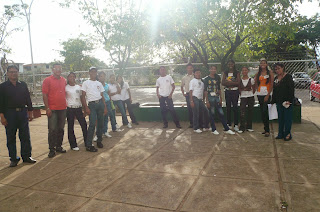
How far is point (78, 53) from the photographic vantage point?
1736 inches

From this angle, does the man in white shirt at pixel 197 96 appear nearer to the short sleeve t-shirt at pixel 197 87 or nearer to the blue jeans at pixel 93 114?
the short sleeve t-shirt at pixel 197 87

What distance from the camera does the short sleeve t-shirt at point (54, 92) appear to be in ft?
17.3

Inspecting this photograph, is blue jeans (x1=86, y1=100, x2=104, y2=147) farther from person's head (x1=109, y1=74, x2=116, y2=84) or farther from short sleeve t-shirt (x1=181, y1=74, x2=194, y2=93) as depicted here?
short sleeve t-shirt (x1=181, y1=74, x2=194, y2=93)

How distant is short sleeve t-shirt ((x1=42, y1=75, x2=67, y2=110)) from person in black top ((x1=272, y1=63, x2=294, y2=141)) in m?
4.75

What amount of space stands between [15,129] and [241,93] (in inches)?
207

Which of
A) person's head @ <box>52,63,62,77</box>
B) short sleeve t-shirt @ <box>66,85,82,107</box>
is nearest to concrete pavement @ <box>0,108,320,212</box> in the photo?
short sleeve t-shirt @ <box>66,85,82,107</box>

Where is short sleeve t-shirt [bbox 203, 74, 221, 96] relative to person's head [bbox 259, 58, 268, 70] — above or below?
below

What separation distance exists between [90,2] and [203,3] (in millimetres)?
5728

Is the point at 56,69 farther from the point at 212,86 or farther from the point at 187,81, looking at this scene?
the point at 212,86

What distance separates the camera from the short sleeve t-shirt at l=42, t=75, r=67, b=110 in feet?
17.3

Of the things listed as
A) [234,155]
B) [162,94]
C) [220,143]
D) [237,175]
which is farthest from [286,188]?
[162,94]

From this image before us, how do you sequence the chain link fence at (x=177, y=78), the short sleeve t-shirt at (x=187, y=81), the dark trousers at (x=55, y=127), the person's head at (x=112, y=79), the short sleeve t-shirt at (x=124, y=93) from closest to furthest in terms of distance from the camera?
1. the dark trousers at (x=55, y=127)
2. the short sleeve t-shirt at (x=187, y=81)
3. the person's head at (x=112, y=79)
4. the short sleeve t-shirt at (x=124, y=93)
5. the chain link fence at (x=177, y=78)

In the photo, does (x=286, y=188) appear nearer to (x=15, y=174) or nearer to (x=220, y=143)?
(x=220, y=143)

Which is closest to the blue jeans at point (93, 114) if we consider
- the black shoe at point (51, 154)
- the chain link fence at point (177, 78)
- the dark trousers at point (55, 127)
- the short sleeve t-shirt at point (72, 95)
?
the short sleeve t-shirt at point (72, 95)
